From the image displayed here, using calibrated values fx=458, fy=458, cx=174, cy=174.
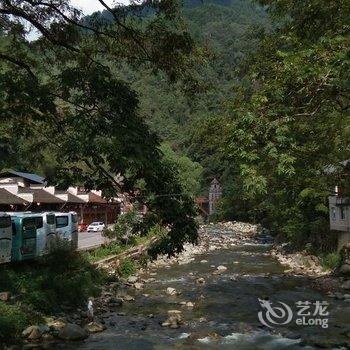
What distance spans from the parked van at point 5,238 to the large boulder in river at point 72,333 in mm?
5391

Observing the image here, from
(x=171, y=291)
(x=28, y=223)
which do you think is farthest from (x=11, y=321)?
(x=171, y=291)

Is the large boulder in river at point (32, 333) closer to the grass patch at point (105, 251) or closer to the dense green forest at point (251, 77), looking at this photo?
the dense green forest at point (251, 77)

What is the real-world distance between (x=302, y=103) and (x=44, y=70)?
21.8 feet

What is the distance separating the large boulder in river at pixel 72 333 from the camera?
15.5 m

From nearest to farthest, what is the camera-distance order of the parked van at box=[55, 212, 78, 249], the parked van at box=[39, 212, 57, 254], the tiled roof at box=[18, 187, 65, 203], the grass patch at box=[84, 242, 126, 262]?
the parked van at box=[39, 212, 57, 254]
the parked van at box=[55, 212, 78, 249]
the grass patch at box=[84, 242, 126, 262]
the tiled roof at box=[18, 187, 65, 203]

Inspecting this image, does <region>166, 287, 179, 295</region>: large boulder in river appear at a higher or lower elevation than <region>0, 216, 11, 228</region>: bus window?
lower

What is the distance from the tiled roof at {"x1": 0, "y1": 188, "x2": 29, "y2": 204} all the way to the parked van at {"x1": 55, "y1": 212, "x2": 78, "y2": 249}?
1091 cm

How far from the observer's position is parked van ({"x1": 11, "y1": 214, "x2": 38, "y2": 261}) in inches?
822

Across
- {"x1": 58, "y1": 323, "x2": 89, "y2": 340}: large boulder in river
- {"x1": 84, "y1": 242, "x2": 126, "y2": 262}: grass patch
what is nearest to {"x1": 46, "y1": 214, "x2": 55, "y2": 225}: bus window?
{"x1": 84, "y1": 242, "x2": 126, "y2": 262}: grass patch

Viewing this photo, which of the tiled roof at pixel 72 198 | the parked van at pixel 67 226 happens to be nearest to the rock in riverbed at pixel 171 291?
the parked van at pixel 67 226

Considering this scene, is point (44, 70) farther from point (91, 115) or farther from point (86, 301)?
point (86, 301)

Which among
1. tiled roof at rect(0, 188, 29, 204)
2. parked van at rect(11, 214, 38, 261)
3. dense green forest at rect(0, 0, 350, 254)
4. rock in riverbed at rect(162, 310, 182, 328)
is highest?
dense green forest at rect(0, 0, 350, 254)

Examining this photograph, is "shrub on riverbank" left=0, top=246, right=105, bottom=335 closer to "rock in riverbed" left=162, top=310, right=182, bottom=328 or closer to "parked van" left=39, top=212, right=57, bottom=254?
"parked van" left=39, top=212, right=57, bottom=254

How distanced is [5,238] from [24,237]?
5.44ft
